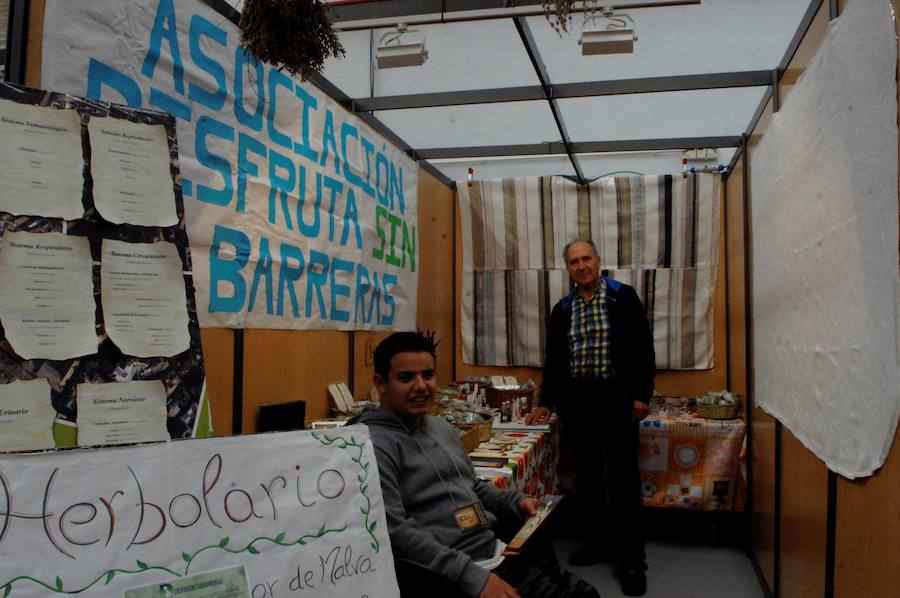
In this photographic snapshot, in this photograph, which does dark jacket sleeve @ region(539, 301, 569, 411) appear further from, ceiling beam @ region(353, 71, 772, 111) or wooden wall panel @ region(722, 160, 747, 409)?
ceiling beam @ region(353, 71, 772, 111)

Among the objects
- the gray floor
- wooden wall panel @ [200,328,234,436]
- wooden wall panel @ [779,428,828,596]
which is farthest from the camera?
the gray floor

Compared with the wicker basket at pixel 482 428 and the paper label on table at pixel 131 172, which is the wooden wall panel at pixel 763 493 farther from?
the paper label on table at pixel 131 172

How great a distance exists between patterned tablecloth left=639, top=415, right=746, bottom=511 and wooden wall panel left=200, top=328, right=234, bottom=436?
2635mm

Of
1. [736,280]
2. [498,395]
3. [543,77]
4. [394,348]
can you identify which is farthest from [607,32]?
[498,395]

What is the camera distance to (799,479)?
2.56 metres

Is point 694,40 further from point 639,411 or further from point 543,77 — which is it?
point 639,411

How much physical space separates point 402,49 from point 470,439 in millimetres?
1694

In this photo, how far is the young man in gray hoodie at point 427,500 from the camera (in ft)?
5.65

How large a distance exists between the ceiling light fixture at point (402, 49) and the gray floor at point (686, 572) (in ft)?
8.72

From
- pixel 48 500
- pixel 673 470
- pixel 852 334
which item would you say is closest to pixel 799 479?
pixel 852 334

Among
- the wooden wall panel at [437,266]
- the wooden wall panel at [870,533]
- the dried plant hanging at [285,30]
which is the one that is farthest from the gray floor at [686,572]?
the dried plant hanging at [285,30]

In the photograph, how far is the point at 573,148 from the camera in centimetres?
451

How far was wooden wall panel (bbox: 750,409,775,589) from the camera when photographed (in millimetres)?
3154

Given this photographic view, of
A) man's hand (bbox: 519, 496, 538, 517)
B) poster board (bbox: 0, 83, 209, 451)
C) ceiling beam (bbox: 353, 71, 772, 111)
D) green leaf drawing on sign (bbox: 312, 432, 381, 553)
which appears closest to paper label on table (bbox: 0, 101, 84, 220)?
poster board (bbox: 0, 83, 209, 451)
